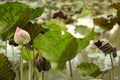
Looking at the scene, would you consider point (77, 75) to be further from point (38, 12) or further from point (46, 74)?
point (38, 12)

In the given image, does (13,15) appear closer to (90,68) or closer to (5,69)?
(5,69)

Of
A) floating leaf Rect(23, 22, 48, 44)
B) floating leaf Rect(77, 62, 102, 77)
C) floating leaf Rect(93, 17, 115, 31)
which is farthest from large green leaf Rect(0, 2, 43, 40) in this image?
floating leaf Rect(93, 17, 115, 31)

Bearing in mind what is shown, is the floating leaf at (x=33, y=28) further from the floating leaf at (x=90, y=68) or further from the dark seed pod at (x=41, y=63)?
the floating leaf at (x=90, y=68)

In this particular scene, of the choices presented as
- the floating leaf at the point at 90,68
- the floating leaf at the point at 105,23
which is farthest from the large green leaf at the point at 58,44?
the floating leaf at the point at 105,23

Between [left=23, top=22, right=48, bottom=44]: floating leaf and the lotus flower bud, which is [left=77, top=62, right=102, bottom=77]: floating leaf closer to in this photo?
[left=23, top=22, right=48, bottom=44]: floating leaf

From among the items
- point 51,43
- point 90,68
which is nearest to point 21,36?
point 51,43
